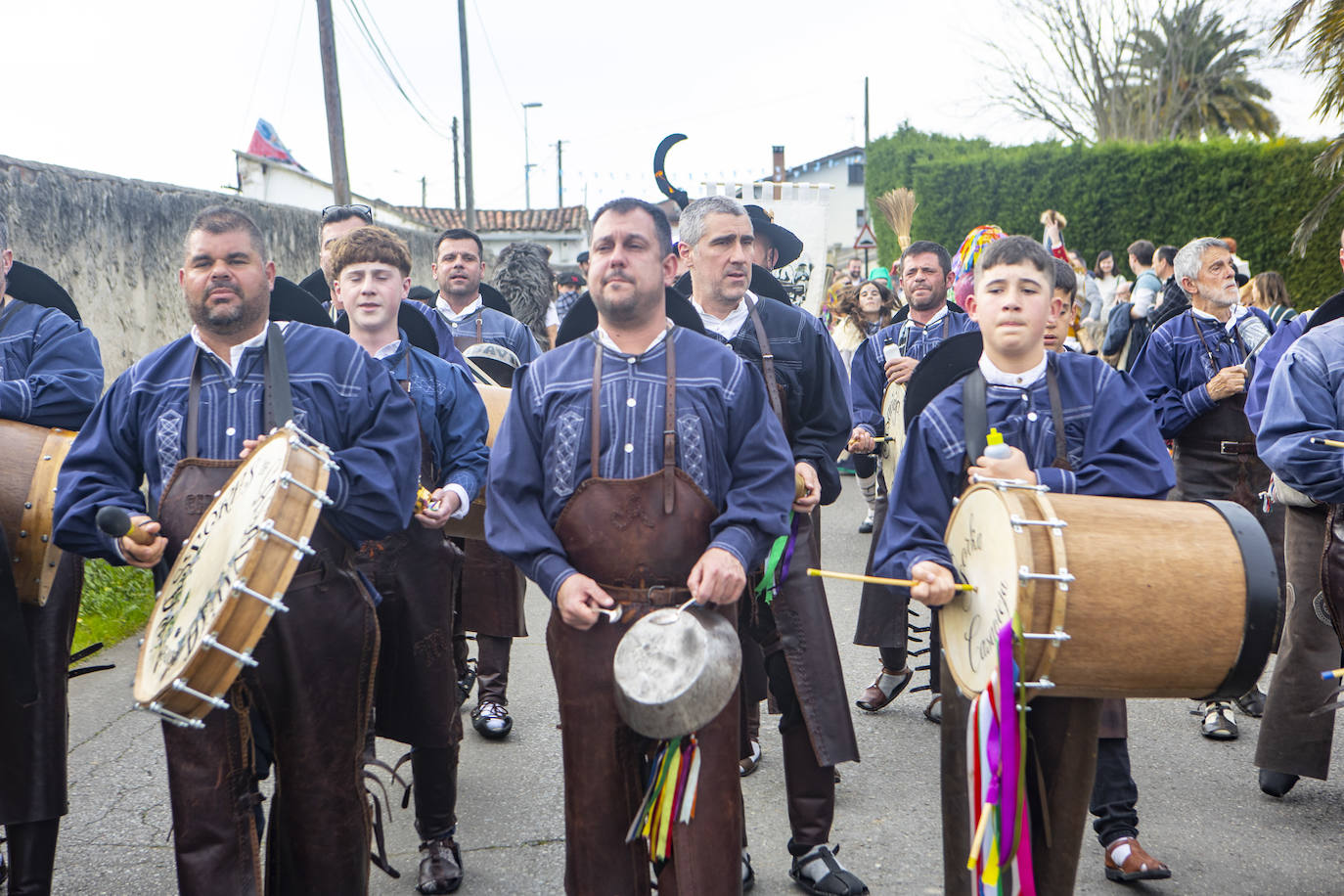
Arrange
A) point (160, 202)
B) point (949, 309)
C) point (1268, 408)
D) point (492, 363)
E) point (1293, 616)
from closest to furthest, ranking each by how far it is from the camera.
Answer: point (1268, 408) → point (1293, 616) → point (492, 363) → point (949, 309) → point (160, 202)

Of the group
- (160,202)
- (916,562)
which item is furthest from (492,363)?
(160,202)

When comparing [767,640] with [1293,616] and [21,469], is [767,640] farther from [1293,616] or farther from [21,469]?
[21,469]

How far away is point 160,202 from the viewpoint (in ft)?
30.6

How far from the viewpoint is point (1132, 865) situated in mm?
3842

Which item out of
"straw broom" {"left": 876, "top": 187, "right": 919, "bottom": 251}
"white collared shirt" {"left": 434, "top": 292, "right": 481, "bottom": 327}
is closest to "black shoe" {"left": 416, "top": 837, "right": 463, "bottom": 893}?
"white collared shirt" {"left": 434, "top": 292, "right": 481, "bottom": 327}

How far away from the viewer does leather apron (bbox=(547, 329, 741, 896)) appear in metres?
2.97

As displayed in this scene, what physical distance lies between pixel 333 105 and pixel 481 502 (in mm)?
13487

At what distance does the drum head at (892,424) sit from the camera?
20.4 ft

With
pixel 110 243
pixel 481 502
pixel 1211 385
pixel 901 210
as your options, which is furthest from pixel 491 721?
pixel 901 210

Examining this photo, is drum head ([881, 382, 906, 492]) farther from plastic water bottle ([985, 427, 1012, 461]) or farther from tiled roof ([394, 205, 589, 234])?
tiled roof ([394, 205, 589, 234])

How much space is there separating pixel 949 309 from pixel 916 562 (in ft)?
13.1

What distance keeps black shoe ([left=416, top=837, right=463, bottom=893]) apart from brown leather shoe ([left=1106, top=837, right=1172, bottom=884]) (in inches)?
85.8

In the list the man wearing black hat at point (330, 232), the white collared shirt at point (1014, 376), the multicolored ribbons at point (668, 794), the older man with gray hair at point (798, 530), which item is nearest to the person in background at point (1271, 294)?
the older man with gray hair at point (798, 530)

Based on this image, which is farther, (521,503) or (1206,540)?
(521,503)
